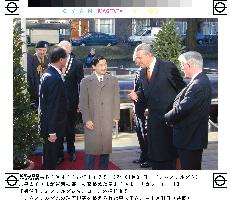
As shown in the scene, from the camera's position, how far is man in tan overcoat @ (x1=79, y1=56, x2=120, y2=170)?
187 inches

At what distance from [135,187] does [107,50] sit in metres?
1.08

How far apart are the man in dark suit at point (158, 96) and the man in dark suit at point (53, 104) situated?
55 centimetres

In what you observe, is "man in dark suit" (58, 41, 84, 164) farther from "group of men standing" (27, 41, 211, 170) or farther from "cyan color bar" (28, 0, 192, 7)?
"cyan color bar" (28, 0, 192, 7)

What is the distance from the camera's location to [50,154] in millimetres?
4809

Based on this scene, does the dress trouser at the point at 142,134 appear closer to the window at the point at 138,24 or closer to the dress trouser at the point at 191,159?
the dress trouser at the point at 191,159

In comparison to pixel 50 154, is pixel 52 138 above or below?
above

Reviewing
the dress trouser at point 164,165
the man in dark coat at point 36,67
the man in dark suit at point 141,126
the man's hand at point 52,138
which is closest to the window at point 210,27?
the man in dark suit at point 141,126

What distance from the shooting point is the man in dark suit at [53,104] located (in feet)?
15.4

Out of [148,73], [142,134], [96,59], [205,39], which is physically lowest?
[142,134]

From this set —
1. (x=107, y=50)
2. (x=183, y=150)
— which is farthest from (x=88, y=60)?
(x=183, y=150)

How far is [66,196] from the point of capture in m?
4.43
